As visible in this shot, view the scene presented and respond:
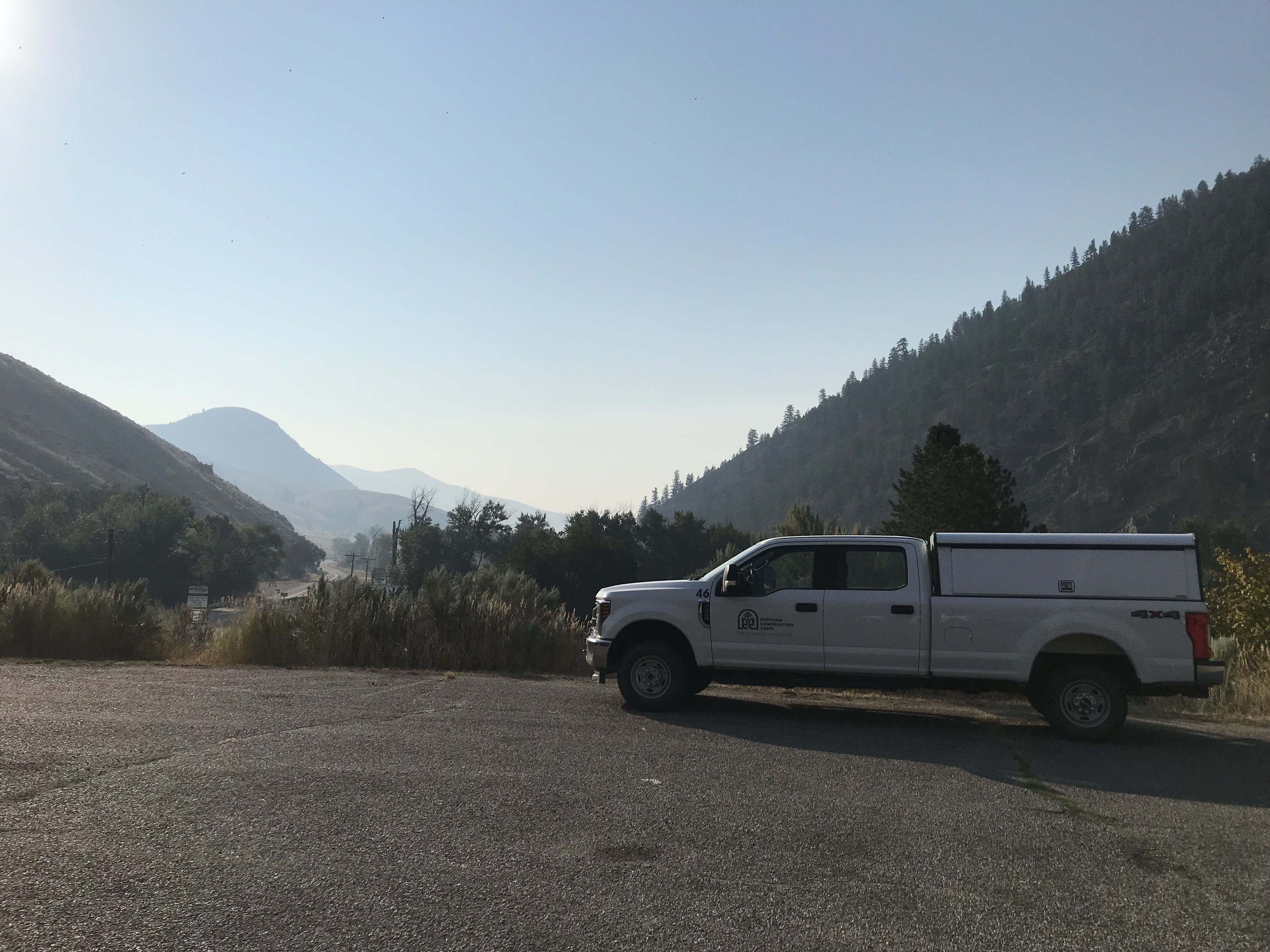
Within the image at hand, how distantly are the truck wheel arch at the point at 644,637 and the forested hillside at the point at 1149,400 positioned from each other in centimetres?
12786

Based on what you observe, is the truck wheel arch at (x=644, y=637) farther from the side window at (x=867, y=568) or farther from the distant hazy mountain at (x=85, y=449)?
the distant hazy mountain at (x=85, y=449)

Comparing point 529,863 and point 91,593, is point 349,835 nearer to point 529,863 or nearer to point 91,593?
point 529,863

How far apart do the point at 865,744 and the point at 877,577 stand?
6.41 ft

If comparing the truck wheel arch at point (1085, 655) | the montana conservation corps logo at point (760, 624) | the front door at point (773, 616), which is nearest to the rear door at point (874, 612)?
the front door at point (773, 616)

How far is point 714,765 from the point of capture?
755 centimetres

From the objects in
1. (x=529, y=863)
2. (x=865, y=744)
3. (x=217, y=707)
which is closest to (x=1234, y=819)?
(x=865, y=744)

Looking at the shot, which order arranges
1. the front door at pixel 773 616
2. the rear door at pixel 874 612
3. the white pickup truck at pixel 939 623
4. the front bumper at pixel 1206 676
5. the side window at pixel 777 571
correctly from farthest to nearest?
the side window at pixel 777 571 → the front door at pixel 773 616 → the rear door at pixel 874 612 → the white pickup truck at pixel 939 623 → the front bumper at pixel 1206 676

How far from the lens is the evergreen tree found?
26062 millimetres

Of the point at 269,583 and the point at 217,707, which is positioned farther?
the point at 269,583

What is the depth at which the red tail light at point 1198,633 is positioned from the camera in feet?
29.5

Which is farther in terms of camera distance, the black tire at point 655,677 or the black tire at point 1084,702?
the black tire at point 655,677

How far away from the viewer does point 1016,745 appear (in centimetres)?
901

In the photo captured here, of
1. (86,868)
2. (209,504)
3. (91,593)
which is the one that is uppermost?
(209,504)

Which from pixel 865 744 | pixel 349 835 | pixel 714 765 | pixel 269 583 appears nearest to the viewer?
pixel 349 835
